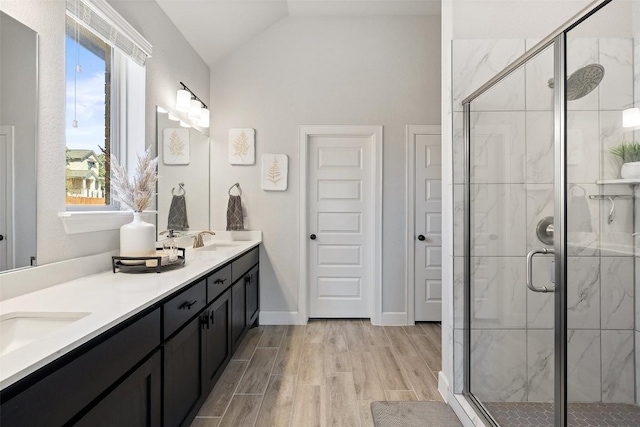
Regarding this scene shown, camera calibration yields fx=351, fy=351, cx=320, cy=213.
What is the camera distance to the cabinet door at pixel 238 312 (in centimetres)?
254

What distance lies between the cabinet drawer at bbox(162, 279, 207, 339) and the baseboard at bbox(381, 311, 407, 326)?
2.18m

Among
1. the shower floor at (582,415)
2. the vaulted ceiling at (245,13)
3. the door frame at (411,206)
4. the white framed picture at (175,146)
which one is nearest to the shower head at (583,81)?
the shower floor at (582,415)

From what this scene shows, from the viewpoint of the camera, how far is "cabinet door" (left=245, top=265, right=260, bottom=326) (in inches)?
120

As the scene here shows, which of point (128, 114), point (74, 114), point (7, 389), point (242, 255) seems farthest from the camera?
point (242, 255)

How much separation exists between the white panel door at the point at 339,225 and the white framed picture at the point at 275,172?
28 cm

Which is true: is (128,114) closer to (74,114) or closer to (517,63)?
(74,114)

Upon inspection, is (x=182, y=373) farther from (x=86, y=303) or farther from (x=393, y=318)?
(x=393, y=318)

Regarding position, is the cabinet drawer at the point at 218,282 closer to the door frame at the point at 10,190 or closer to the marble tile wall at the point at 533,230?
the door frame at the point at 10,190

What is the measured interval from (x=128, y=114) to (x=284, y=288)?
215cm

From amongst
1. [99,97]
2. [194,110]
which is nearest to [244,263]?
[194,110]

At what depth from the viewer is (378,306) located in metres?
3.59

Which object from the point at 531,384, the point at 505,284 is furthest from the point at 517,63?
the point at 531,384

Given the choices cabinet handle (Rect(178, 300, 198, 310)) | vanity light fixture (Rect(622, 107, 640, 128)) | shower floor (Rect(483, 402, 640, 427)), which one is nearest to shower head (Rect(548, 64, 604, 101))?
vanity light fixture (Rect(622, 107, 640, 128))

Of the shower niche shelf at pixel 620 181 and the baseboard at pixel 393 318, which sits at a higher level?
the shower niche shelf at pixel 620 181
